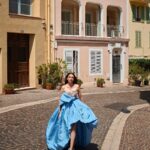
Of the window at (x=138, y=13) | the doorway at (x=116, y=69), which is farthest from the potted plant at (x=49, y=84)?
the window at (x=138, y=13)

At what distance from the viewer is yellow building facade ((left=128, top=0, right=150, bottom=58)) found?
3997cm

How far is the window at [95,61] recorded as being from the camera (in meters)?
32.0

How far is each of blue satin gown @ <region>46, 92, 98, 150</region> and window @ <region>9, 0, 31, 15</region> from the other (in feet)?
55.0

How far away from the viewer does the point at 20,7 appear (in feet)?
85.3

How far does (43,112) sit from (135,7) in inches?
1065

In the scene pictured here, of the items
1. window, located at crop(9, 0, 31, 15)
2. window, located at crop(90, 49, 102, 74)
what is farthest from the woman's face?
window, located at crop(90, 49, 102, 74)

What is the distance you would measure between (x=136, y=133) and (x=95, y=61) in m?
20.5

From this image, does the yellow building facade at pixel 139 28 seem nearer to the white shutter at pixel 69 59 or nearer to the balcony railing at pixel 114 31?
the balcony railing at pixel 114 31

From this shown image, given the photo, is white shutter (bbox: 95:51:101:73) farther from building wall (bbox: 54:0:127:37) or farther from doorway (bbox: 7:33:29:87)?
doorway (bbox: 7:33:29:87)

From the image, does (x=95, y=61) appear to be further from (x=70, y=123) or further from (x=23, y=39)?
(x=70, y=123)

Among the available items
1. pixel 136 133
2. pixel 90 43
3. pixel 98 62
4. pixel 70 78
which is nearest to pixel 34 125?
pixel 136 133

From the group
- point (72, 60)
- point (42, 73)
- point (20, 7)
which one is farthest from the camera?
point (72, 60)

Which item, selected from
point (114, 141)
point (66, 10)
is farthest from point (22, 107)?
point (66, 10)

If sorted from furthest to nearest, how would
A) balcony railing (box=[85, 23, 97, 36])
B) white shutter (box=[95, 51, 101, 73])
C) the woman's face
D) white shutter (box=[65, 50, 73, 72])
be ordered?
white shutter (box=[95, 51, 101, 73]), balcony railing (box=[85, 23, 97, 36]), white shutter (box=[65, 50, 73, 72]), the woman's face
